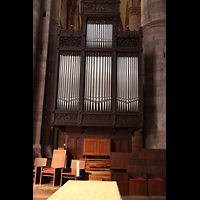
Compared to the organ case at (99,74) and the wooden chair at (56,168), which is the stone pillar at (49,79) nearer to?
the organ case at (99,74)

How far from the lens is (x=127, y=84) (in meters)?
10.1

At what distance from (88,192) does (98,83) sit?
7.48 meters

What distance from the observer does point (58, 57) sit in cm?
1049

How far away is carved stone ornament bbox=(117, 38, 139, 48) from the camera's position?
10477mm

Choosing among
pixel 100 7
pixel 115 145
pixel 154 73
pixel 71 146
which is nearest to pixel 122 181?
pixel 115 145

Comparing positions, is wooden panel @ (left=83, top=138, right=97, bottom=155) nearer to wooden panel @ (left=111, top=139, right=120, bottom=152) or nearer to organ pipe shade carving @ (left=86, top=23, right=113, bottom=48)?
wooden panel @ (left=111, top=139, right=120, bottom=152)

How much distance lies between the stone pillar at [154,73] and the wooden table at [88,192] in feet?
27.4

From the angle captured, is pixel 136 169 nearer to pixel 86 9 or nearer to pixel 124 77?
pixel 124 77

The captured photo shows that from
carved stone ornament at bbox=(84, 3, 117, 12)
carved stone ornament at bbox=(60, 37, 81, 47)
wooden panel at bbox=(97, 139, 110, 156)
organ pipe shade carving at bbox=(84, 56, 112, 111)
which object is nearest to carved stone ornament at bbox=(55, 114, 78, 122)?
organ pipe shade carving at bbox=(84, 56, 112, 111)

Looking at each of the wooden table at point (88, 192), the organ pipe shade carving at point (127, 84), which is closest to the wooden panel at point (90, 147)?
the organ pipe shade carving at point (127, 84)

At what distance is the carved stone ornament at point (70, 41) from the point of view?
10.6 meters

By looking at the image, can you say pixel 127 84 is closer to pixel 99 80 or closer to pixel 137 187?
pixel 99 80

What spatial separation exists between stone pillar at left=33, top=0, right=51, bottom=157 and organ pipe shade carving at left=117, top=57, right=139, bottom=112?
4.19 m
